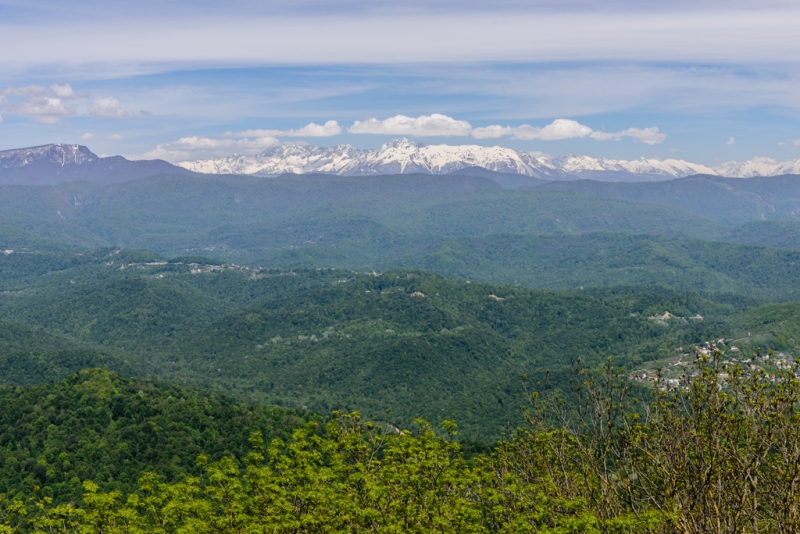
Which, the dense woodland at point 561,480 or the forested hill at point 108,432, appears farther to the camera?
the forested hill at point 108,432

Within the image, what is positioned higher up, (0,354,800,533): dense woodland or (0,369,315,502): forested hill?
(0,354,800,533): dense woodland

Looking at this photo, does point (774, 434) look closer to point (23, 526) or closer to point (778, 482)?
point (778, 482)

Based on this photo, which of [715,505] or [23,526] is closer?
[715,505]

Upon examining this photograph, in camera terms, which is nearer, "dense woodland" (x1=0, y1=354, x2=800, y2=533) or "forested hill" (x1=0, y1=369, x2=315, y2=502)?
"dense woodland" (x1=0, y1=354, x2=800, y2=533)

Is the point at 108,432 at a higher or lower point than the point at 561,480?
lower

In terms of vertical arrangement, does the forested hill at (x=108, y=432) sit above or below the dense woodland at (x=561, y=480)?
below

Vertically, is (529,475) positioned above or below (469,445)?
above

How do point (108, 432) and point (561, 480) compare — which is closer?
point (561, 480)

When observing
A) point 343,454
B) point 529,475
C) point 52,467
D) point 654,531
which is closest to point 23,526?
point 52,467
